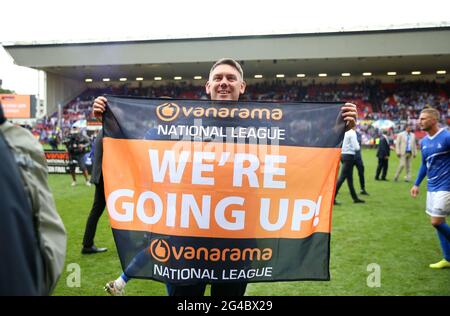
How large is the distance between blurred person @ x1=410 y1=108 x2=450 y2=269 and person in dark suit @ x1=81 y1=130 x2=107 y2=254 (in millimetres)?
4376

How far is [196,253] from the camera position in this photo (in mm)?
2537

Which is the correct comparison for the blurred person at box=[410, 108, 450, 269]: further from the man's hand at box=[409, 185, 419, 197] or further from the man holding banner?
the man holding banner

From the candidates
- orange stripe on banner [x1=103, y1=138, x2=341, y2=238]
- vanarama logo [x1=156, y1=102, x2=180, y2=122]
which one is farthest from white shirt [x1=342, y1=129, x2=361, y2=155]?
vanarama logo [x1=156, y1=102, x2=180, y2=122]

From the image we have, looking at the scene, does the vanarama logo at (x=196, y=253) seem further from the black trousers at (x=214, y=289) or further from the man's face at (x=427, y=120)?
the man's face at (x=427, y=120)

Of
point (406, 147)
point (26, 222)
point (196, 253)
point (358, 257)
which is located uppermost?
point (406, 147)

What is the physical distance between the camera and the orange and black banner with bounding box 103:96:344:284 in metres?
2.56

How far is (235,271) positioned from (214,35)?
1178 inches

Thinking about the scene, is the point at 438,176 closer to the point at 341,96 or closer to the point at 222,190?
the point at 222,190

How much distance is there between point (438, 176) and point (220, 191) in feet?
13.1

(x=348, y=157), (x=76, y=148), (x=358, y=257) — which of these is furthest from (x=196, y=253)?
(x=76, y=148)

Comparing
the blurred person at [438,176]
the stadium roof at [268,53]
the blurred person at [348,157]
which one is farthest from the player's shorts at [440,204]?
the stadium roof at [268,53]

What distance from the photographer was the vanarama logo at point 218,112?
272 centimetres

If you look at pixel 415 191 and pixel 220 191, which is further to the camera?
pixel 415 191

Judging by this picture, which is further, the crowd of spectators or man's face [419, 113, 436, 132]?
the crowd of spectators
